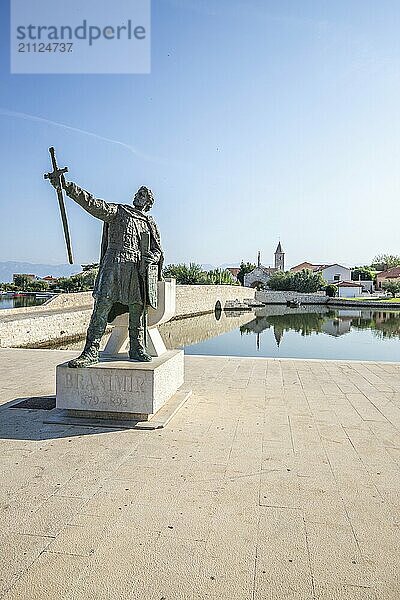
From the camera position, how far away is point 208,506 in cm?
316

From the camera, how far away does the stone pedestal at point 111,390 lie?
4.84 metres

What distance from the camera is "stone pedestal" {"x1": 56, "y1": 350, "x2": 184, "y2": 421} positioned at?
4840mm

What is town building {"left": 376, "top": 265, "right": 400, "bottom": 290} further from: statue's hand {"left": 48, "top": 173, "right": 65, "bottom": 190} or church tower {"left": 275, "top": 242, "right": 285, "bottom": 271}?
statue's hand {"left": 48, "top": 173, "right": 65, "bottom": 190}

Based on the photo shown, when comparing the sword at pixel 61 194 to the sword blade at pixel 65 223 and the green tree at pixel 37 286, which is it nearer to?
the sword blade at pixel 65 223

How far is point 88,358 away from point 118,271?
932 mm

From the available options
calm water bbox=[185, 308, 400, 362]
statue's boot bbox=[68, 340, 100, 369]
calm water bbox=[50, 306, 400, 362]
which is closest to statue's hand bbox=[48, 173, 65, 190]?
statue's boot bbox=[68, 340, 100, 369]

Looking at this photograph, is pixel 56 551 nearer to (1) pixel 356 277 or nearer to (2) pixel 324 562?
(2) pixel 324 562

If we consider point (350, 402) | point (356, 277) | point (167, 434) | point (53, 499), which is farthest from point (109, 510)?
point (356, 277)

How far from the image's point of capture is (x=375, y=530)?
9.48 ft

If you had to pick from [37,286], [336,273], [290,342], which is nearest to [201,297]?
[290,342]

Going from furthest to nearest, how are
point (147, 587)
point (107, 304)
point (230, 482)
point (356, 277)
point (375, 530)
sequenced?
point (356, 277) → point (107, 304) → point (230, 482) → point (375, 530) → point (147, 587)

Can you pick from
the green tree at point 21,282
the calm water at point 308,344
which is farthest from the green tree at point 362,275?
the calm water at point 308,344

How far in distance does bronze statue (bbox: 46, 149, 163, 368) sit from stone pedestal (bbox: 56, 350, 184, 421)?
0.18 metres

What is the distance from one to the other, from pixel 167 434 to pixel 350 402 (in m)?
2.50
